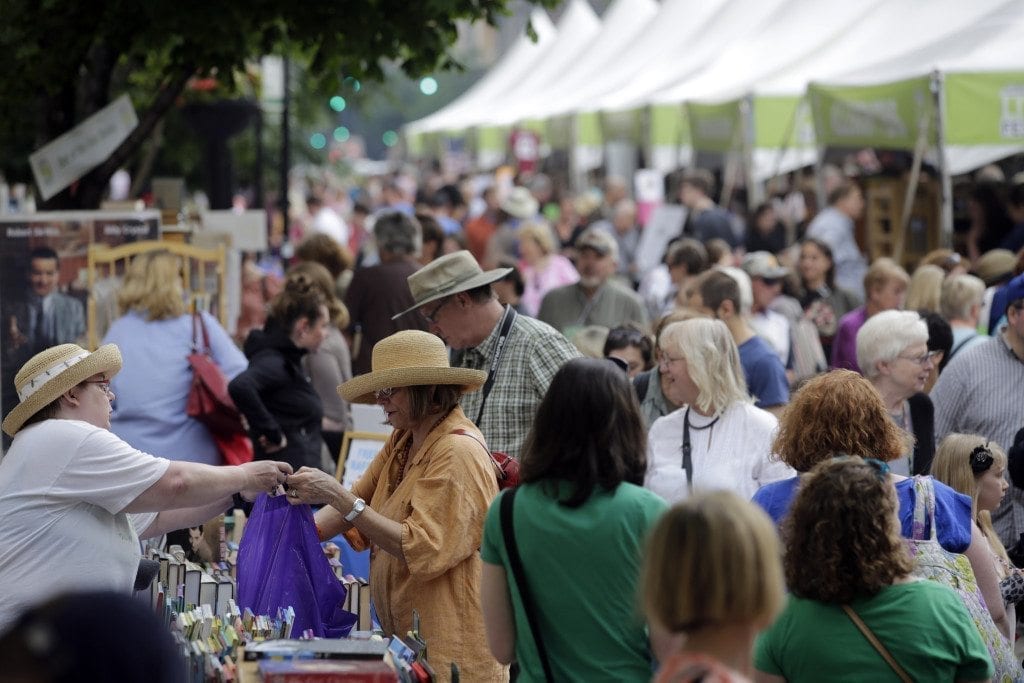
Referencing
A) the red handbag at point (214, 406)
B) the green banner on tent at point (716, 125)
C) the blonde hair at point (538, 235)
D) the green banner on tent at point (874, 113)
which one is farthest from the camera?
the green banner on tent at point (716, 125)

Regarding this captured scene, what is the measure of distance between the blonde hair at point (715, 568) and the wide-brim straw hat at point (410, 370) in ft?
6.87

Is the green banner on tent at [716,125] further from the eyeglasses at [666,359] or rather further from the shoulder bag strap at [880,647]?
the shoulder bag strap at [880,647]

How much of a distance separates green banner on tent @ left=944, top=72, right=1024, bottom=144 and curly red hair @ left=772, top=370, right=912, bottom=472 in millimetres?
7456

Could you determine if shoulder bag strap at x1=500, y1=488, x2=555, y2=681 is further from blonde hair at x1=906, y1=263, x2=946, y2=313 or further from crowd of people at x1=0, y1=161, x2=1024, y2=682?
blonde hair at x1=906, y1=263, x2=946, y2=313

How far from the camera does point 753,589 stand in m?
2.95

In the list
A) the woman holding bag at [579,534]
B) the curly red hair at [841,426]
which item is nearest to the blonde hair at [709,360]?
the curly red hair at [841,426]

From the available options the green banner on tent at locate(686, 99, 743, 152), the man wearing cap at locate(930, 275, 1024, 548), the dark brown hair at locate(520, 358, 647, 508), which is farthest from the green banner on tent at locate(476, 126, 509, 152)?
the dark brown hair at locate(520, 358, 647, 508)

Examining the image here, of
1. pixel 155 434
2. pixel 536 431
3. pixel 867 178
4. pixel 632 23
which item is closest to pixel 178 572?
Answer: pixel 536 431

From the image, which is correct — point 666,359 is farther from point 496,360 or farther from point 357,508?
point 357,508

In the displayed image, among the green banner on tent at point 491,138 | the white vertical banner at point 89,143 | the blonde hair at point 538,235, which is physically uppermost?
the green banner on tent at point 491,138

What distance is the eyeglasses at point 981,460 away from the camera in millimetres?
5820

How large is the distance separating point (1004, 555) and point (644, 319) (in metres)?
4.55

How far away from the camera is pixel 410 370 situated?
5047mm

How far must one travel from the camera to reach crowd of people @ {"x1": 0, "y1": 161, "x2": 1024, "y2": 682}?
12.5 feet
